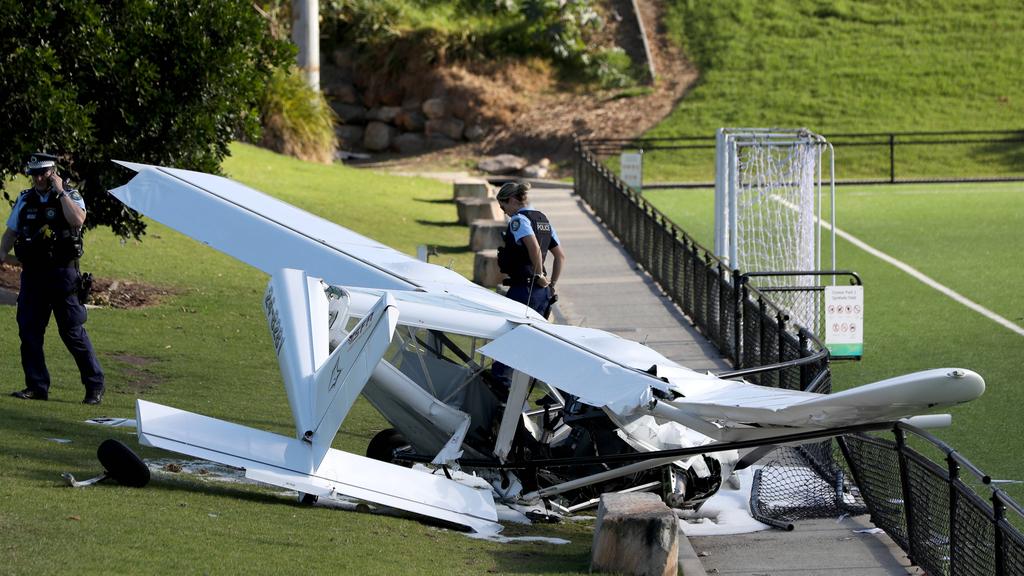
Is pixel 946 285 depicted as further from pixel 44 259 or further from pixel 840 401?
pixel 840 401

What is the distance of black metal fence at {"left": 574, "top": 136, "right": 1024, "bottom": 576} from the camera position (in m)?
7.80

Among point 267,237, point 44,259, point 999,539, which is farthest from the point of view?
point 44,259

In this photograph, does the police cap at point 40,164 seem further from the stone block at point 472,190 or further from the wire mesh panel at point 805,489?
the stone block at point 472,190

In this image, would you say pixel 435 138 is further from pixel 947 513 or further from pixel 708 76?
pixel 947 513

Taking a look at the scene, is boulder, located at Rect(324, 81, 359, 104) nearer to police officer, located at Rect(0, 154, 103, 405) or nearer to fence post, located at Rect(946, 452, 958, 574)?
police officer, located at Rect(0, 154, 103, 405)

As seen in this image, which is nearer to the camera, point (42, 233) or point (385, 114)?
point (42, 233)

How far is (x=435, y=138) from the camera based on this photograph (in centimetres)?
4928

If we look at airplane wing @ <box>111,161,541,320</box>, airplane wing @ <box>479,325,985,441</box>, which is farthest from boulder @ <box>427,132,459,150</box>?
airplane wing @ <box>479,325,985,441</box>

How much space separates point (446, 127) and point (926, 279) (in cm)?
2858

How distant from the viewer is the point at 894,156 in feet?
137

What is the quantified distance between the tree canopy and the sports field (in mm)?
8178

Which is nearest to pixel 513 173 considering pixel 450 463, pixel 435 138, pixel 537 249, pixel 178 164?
pixel 435 138

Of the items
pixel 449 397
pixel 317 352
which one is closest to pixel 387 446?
pixel 449 397

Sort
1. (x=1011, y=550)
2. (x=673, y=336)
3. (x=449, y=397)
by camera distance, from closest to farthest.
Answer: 1. (x=1011, y=550)
2. (x=449, y=397)
3. (x=673, y=336)
